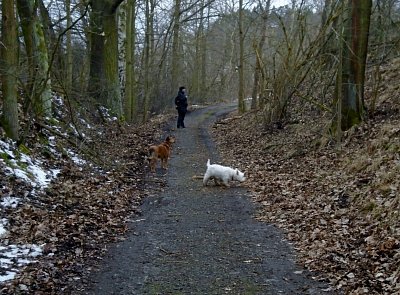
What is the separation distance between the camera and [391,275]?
5730 millimetres

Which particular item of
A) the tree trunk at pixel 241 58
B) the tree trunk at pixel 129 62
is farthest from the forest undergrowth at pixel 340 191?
the tree trunk at pixel 241 58

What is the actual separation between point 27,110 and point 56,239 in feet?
19.9

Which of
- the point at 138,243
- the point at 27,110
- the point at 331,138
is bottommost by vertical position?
the point at 138,243

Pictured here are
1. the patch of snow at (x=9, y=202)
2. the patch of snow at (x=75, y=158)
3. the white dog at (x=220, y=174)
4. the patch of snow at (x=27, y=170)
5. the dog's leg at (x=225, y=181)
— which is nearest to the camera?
the patch of snow at (x=9, y=202)

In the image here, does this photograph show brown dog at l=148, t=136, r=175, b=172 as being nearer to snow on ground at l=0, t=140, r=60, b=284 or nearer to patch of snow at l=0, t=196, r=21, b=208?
snow on ground at l=0, t=140, r=60, b=284

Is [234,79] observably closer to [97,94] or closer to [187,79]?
[187,79]

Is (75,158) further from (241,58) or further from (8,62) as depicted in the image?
(241,58)

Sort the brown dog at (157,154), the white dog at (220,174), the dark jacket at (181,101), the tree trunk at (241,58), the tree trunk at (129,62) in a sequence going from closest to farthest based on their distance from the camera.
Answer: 1. the white dog at (220,174)
2. the brown dog at (157,154)
3. the tree trunk at (129,62)
4. the dark jacket at (181,101)
5. the tree trunk at (241,58)

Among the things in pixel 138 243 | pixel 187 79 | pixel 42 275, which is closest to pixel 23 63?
pixel 138 243

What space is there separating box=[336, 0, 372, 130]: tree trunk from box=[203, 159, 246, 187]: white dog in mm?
3538

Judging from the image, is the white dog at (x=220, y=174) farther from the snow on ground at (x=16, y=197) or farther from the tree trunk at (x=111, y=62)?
the tree trunk at (x=111, y=62)

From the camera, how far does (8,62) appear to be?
32.3 ft

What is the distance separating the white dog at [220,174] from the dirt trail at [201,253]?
1.51 ft

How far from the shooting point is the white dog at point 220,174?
37.1 ft
